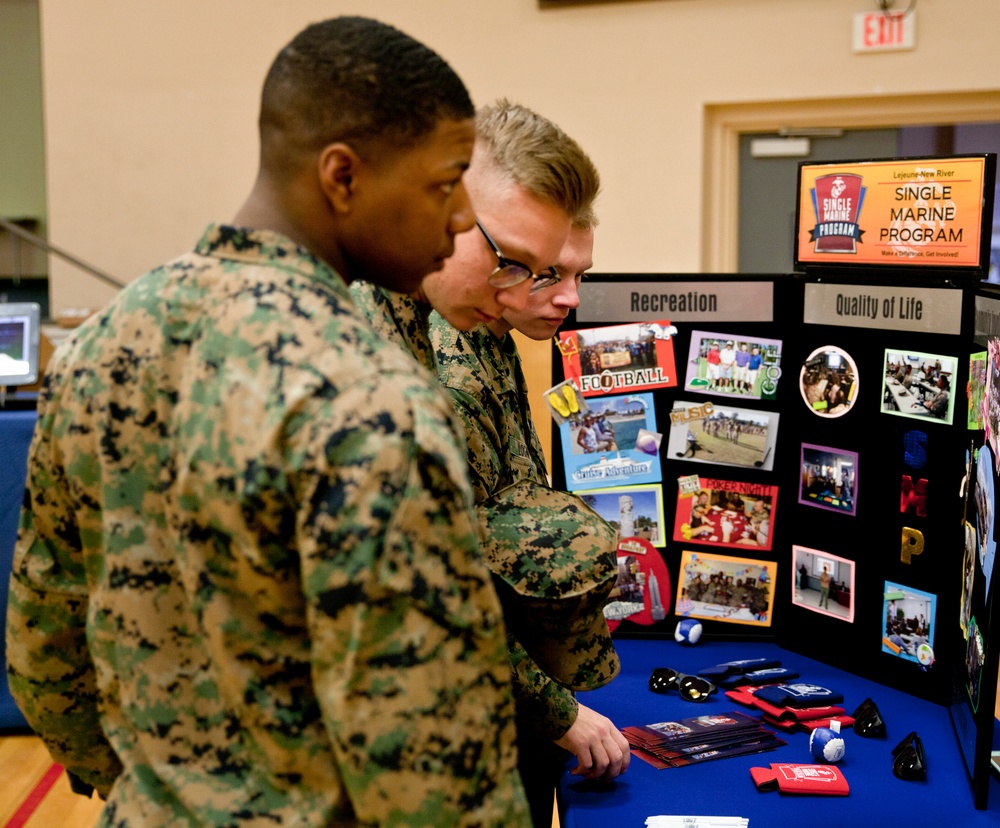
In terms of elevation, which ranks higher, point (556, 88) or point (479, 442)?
point (556, 88)

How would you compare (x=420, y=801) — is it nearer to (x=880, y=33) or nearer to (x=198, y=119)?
(x=880, y=33)

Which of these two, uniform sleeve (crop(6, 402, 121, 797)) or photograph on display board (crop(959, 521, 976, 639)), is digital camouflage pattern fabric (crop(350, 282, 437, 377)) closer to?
uniform sleeve (crop(6, 402, 121, 797))

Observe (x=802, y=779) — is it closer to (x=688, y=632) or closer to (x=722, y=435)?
(x=688, y=632)

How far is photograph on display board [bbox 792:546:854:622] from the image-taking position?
68.7 inches

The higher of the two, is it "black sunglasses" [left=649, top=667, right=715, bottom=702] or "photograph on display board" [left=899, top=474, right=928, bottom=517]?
"photograph on display board" [left=899, top=474, right=928, bottom=517]

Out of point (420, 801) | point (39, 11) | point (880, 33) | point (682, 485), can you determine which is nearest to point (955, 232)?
point (682, 485)

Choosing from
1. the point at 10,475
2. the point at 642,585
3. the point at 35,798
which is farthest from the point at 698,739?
the point at 10,475

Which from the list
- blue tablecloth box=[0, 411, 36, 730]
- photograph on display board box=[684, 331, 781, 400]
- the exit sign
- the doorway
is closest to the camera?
photograph on display board box=[684, 331, 781, 400]

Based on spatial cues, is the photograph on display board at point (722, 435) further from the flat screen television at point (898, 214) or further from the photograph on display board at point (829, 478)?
the flat screen television at point (898, 214)

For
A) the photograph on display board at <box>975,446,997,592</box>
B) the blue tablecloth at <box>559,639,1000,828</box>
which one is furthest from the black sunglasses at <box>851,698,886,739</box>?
the photograph on display board at <box>975,446,997,592</box>

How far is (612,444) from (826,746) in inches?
28.1

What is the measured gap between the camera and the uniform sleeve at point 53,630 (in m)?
0.89

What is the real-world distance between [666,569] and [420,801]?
1.30m

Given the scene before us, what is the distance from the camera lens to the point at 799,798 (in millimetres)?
1327
